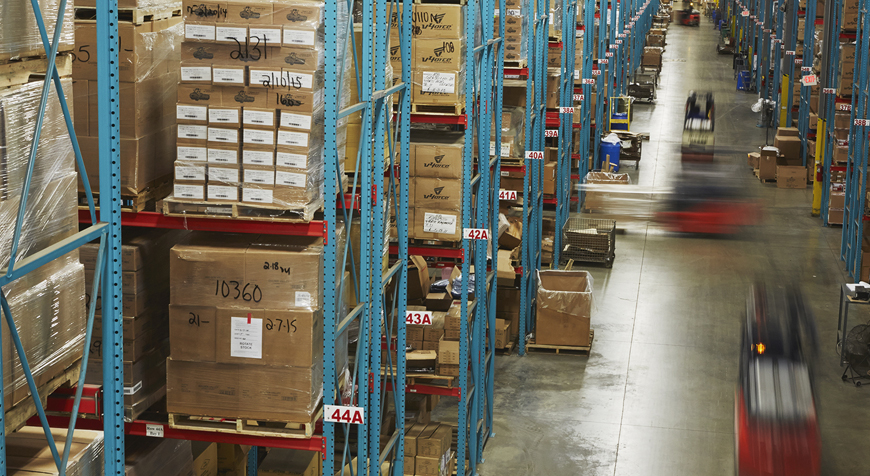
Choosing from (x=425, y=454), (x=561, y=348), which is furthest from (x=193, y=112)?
(x=561, y=348)

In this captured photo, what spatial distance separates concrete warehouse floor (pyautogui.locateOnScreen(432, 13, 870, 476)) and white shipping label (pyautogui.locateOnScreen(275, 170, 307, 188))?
16.2ft

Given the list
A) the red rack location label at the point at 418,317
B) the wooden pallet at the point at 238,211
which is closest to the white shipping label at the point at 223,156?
the wooden pallet at the point at 238,211

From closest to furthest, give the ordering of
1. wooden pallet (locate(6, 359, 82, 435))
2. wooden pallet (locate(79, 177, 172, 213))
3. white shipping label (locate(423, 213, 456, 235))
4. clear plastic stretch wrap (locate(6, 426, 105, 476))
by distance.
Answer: wooden pallet (locate(6, 359, 82, 435))
clear plastic stretch wrap (locate(6, 426, 105, 476))
wooden pallet (locate(79, 177, 172, 213))
white shipping label (locate(423, 213, 456, 235))

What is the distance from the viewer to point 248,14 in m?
4.93

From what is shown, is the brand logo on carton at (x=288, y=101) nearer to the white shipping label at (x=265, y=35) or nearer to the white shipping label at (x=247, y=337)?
the white shipping label at (x=265, y=35)

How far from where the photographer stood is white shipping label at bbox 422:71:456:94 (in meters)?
7.88

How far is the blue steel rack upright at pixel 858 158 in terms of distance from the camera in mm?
14297

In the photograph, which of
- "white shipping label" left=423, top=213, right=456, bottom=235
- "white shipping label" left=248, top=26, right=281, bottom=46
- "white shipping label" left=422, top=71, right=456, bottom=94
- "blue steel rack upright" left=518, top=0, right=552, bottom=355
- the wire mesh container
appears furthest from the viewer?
the wire mesh container

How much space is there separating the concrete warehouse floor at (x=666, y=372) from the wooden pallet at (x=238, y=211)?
4810 millimetres

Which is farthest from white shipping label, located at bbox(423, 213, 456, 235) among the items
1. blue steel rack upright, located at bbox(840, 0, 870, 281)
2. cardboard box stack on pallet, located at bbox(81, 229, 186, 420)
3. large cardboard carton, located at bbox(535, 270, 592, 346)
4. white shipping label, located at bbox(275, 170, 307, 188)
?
blue steel rack upright, located at bbox(840, 0, 870, 281)

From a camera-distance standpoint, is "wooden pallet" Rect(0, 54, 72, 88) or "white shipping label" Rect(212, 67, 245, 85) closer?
"wooden pallet" Rect(0, 54, 72, 88)

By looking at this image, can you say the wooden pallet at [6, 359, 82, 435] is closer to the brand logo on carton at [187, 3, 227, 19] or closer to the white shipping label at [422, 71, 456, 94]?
the brand logo on carton at [187, 3, 227, 19]

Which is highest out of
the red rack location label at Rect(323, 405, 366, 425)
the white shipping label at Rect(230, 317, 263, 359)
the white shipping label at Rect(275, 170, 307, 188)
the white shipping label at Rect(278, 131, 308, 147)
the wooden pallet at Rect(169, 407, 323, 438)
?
the white shipping label at Rect(278, 131, 308, 147)

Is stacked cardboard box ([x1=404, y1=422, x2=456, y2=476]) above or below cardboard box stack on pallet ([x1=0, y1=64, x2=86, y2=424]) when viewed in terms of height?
below
